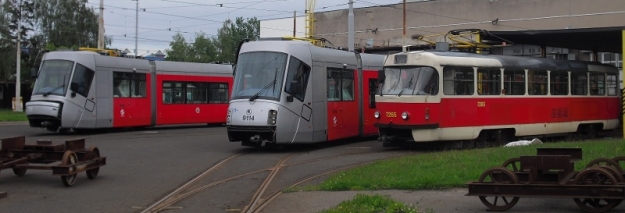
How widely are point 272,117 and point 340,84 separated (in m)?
3.80

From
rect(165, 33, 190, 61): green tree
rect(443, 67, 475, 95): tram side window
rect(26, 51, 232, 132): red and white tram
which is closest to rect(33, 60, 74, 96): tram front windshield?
rect(26, 51, 232, 132): red and white tram

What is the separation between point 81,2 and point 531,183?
68.1 metres

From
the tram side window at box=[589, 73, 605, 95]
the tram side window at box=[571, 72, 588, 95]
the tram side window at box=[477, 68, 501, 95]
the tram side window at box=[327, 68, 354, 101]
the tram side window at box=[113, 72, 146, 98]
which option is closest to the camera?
the tram side window at box=[477, 68, 501, 95]

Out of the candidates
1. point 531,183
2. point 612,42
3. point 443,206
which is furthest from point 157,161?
point 612,42

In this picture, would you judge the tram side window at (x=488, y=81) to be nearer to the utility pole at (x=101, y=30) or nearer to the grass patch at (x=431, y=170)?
the grass patch at (x=431, y=170)

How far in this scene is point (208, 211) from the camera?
1103 cm

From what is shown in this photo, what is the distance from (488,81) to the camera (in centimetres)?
2123

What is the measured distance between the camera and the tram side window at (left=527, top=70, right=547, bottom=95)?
22.7 meters

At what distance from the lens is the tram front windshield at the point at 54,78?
2645cm

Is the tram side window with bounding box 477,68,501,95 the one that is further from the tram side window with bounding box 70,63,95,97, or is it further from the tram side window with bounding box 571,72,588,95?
the tram side window with bounding box 70,63,95,97

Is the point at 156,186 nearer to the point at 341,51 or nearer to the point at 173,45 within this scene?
the point at 341,51

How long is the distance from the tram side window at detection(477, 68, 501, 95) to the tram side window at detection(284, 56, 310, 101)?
482 centimetres

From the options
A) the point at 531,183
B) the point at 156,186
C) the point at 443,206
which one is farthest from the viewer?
the point at 156,186

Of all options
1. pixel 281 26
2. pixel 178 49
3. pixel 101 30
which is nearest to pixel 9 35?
pixel 178 49
